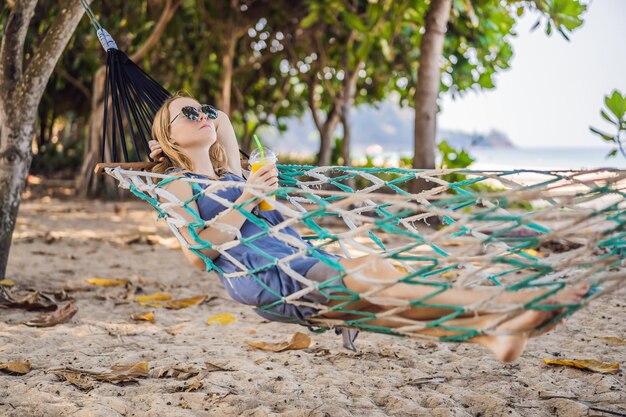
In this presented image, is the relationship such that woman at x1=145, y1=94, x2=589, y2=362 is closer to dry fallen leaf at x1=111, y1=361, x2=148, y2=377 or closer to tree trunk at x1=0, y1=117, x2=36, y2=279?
dry fallen leaf at x1=111, y1=361, x2=148, y2=377

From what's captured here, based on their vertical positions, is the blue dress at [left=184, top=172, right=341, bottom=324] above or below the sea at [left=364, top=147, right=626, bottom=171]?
below

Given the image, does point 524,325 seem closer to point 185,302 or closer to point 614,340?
point 614,340

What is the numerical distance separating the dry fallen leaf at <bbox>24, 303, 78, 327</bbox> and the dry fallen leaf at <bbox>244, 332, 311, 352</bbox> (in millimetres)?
718

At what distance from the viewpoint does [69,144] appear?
12250mm

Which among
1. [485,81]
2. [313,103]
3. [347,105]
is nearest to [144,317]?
[485,81]

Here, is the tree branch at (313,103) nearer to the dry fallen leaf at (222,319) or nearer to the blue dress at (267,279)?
the dry fallen leaf at (222,319)

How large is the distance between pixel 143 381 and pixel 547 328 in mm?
1130

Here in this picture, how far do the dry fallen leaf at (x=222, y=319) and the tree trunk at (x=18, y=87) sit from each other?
3.16 ft

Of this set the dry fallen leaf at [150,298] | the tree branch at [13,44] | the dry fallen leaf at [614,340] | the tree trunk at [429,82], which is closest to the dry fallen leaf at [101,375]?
the dry fallen leaf at [150,298]

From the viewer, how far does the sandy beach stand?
1.71 m

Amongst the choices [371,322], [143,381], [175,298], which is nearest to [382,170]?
[371,322]

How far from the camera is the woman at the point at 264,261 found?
1.34 metres

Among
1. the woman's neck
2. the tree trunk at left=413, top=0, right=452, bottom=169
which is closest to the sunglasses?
the woman's neck

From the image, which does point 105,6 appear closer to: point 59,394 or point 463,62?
point 463,62
